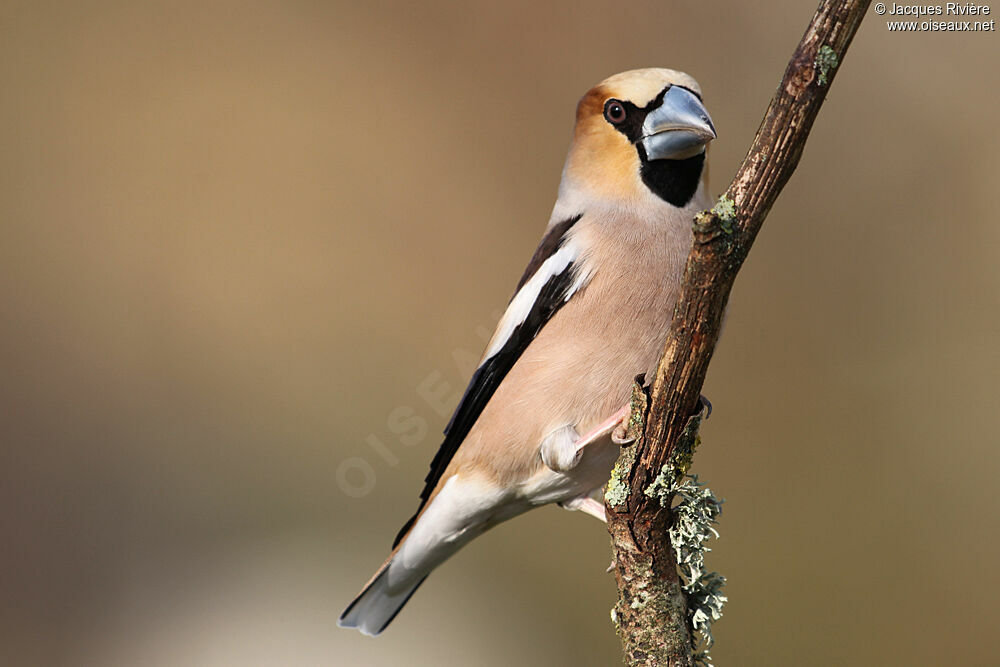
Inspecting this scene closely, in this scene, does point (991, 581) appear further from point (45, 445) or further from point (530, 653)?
point (45, 445)

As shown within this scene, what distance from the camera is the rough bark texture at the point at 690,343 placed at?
1.43 m

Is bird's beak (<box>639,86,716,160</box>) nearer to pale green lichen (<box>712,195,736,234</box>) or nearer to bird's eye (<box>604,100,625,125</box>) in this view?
bird's eye (<box>604,100,625,125</box>)

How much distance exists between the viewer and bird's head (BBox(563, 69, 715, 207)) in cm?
224

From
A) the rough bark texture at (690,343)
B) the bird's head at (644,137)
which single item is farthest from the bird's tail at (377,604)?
the bird's head at (644,137)

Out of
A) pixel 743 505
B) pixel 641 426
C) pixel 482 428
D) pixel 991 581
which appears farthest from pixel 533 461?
pixel 991 581

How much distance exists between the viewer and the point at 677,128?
7.30ft

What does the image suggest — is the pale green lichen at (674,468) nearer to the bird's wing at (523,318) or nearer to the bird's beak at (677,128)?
the bird's wing at (523,318)

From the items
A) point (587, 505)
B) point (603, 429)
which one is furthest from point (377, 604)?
point (603, 429)

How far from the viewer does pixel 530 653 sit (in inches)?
159

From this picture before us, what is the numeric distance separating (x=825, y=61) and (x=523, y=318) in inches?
46.6

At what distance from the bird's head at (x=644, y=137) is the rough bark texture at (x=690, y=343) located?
710 mm

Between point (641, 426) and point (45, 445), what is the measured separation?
3846 millimetres

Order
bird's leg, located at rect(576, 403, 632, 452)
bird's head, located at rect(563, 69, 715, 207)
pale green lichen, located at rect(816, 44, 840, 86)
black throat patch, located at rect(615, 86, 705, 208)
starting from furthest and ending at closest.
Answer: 1. black throat patch, located at rect(615, 86, 705, 208)
2. bird's head, located at rect(563, 69, 715, 207)
3. bird's leg, located at rect(576, 403, 632, 452)
4. pale green lichen, located at rect(816, 44, 840, 86)

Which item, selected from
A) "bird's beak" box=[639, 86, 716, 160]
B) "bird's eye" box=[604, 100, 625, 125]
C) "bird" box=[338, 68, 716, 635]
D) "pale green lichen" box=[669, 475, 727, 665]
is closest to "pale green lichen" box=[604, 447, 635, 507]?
"pale green lichen" box=[669, 475, 727, 665]
